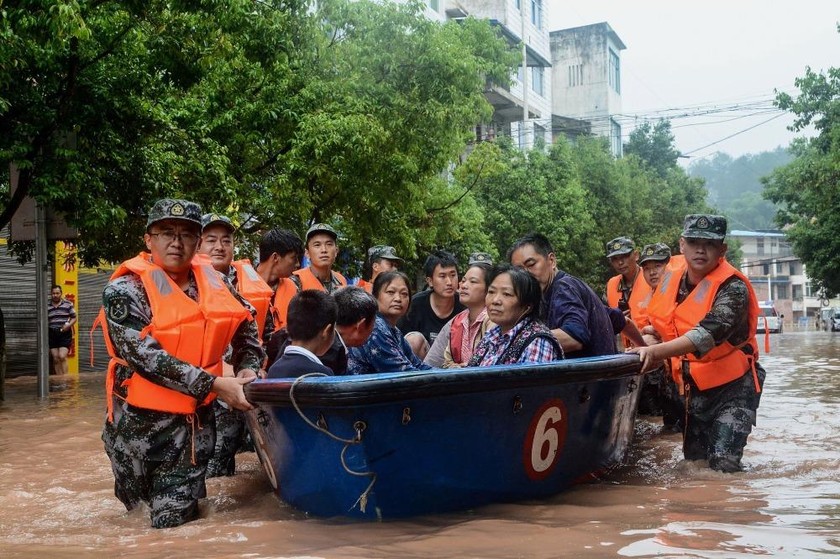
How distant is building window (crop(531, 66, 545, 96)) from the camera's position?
43.8 metres

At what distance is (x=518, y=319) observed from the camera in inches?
212

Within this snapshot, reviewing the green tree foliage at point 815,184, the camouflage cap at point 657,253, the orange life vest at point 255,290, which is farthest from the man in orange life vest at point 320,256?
the green tree foliage at point 815,184

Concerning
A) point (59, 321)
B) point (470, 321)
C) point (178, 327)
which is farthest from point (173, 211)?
point (59, 321)

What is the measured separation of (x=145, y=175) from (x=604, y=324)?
307 inches

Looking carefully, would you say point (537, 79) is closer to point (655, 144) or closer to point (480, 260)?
point (655, 144)

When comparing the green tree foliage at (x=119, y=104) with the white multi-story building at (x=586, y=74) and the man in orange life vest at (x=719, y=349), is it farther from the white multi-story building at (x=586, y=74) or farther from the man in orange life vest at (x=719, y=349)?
the white multi-story building at (x=586, y=74)

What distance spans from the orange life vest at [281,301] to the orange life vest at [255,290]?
1.24 ft

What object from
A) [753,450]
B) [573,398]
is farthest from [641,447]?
[573,398]

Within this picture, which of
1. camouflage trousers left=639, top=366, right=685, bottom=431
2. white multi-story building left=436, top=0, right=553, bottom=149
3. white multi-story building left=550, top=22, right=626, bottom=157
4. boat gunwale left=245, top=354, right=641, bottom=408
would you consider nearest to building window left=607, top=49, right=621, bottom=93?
white multi-story building left=550, top=22, right=626, bottom=157

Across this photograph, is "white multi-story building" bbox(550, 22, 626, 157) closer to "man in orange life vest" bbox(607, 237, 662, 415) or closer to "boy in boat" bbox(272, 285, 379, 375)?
"man in orange life vest" bbox(607, 237, 662, 415)

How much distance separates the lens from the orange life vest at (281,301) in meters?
7.02

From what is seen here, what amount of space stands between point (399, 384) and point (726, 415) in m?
2.57

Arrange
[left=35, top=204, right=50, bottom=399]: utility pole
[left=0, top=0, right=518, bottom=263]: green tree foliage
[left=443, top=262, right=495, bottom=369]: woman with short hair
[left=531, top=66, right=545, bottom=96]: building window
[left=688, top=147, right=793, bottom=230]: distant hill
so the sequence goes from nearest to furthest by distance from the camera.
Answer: [left=443, top=262, right=495, bottom=369]: woman with short hair
[left=0, top=0, right=518, bottom=263]: green tree foliage
[left=35, top=204, right=50, bottom=399]: utility pole
[left=531, top=66, right=545, bottom=96]: building window
[left=688, top=147, right=793, bottom=230]: distant hill

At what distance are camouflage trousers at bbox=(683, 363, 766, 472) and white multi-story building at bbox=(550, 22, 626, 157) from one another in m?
49.4
